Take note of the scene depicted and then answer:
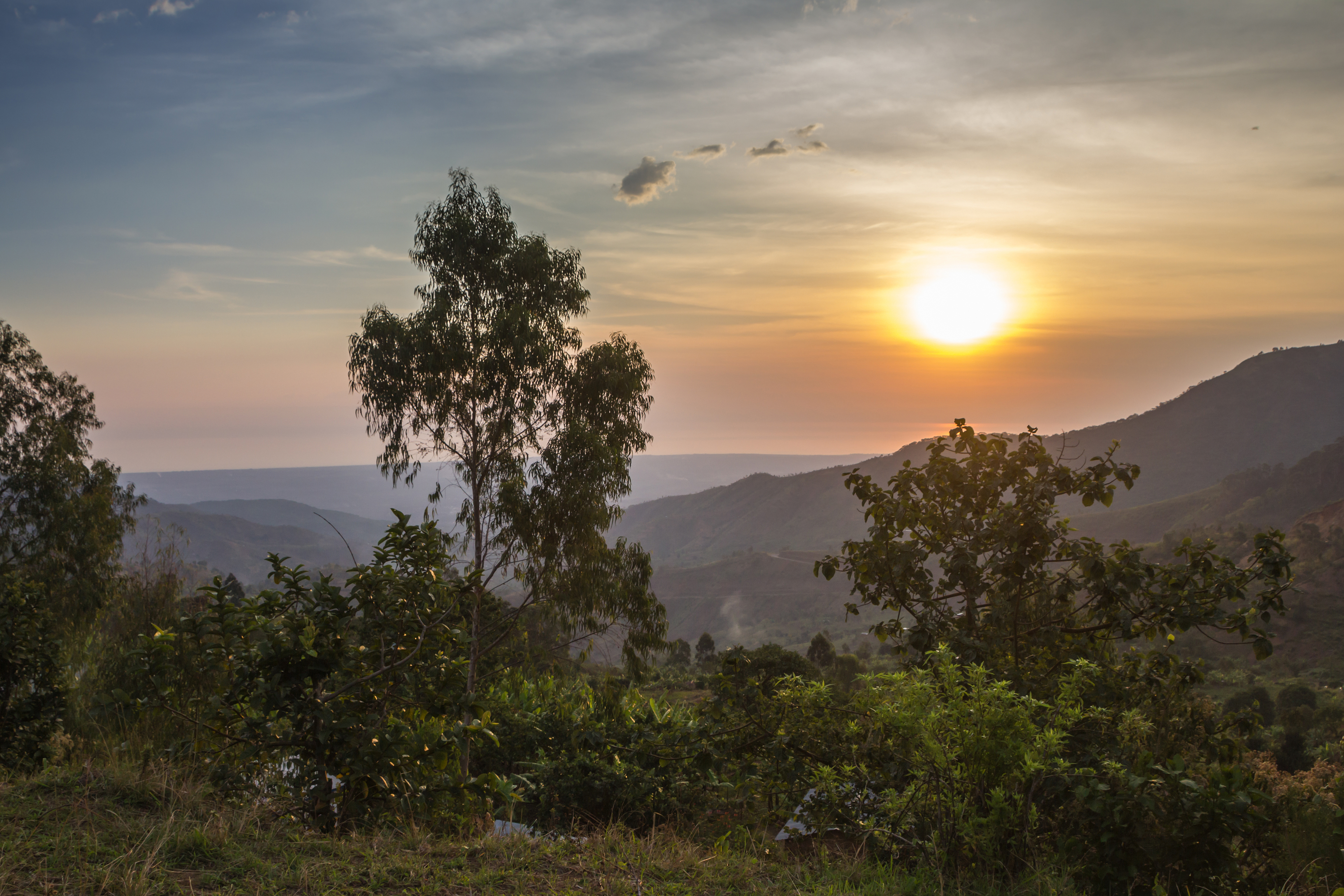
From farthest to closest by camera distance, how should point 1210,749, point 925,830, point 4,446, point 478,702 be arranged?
point 4,446 < point 1210,749 < point 478,702 < point 925,830

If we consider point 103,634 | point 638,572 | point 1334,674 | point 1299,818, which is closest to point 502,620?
point 638,572

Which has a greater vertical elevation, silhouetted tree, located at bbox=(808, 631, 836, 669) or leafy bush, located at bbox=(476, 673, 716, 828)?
leafy bush, located at bbox=(476, 673, 716, 828)

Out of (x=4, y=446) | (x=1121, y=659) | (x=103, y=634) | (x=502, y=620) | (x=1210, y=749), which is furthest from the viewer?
(x=103, y=634)

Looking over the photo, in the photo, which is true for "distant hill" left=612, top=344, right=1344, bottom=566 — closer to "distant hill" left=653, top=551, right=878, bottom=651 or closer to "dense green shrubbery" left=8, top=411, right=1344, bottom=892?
"distant hill" left=653, top=551, right=878, bottom=651

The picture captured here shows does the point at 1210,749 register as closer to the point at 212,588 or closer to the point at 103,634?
the point at 212,588

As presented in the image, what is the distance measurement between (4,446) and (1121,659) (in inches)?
967

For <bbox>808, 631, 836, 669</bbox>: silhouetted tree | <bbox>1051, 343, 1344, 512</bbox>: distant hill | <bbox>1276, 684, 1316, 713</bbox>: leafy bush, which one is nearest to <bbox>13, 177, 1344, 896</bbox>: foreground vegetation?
<bbox>808, 631, 836, 669</bbox>: silhouetted tree

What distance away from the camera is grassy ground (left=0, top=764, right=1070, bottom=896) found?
3299 mm

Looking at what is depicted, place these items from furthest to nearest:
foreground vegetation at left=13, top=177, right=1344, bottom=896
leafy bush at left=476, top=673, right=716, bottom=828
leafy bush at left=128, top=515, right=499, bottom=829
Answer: leafy bush at left=476, top=673, right=716, bottom=828, leafy bush at left=128, top=515, right=499, bottom=829, foreground vegetation at left=13, top=177, right=1344, bottom=896

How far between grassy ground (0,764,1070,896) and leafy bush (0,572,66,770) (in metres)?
2.29

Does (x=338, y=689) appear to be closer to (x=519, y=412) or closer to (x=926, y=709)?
(x=926, y=709)

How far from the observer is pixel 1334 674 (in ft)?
148

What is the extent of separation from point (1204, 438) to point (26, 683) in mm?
191209

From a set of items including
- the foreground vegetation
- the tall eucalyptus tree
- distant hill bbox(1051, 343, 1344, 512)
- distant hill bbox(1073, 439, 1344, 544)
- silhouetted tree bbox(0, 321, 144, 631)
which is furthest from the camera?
distant hill bbox(1051, 343, 1344, 512)
